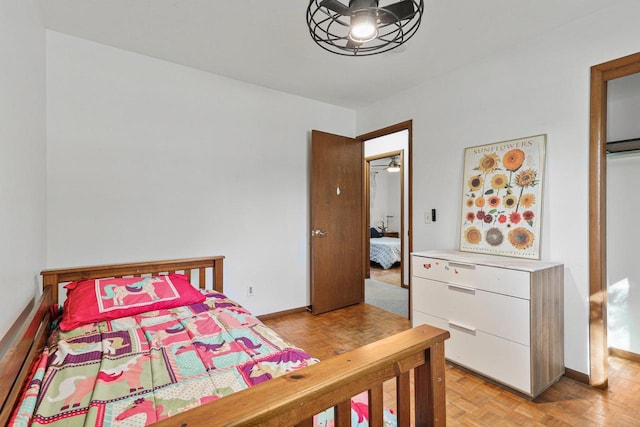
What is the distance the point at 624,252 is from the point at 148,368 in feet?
10.6

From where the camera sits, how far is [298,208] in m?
3.46

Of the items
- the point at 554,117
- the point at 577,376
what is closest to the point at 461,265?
the point at 577,376

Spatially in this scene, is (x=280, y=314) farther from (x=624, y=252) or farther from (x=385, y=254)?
(x=385, y=254)

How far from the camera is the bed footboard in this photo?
2.02ft

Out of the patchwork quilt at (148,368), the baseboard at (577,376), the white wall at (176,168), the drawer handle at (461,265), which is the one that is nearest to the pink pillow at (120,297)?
the patchwork quilt at (148,368)

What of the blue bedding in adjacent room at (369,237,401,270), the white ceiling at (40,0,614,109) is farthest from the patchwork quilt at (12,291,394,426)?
the blue bedding in adjacent room at (369,237,401,270)

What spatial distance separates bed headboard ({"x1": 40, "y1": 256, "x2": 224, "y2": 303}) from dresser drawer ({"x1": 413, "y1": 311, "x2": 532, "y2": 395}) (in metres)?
1.90

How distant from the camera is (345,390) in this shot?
0.79 m

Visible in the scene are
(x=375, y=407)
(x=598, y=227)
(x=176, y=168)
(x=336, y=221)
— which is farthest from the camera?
(x=336, y=221)

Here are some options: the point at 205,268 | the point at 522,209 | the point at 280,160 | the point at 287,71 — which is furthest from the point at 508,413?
the point at 287,71

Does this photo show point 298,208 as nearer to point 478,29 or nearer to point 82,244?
point 82,244

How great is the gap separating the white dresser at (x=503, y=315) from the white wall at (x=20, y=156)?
2463 millimetres

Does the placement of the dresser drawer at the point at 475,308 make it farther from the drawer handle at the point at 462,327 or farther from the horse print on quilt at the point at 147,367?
the horse print on quilt at the point at 147,367

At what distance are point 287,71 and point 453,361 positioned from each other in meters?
2.78
